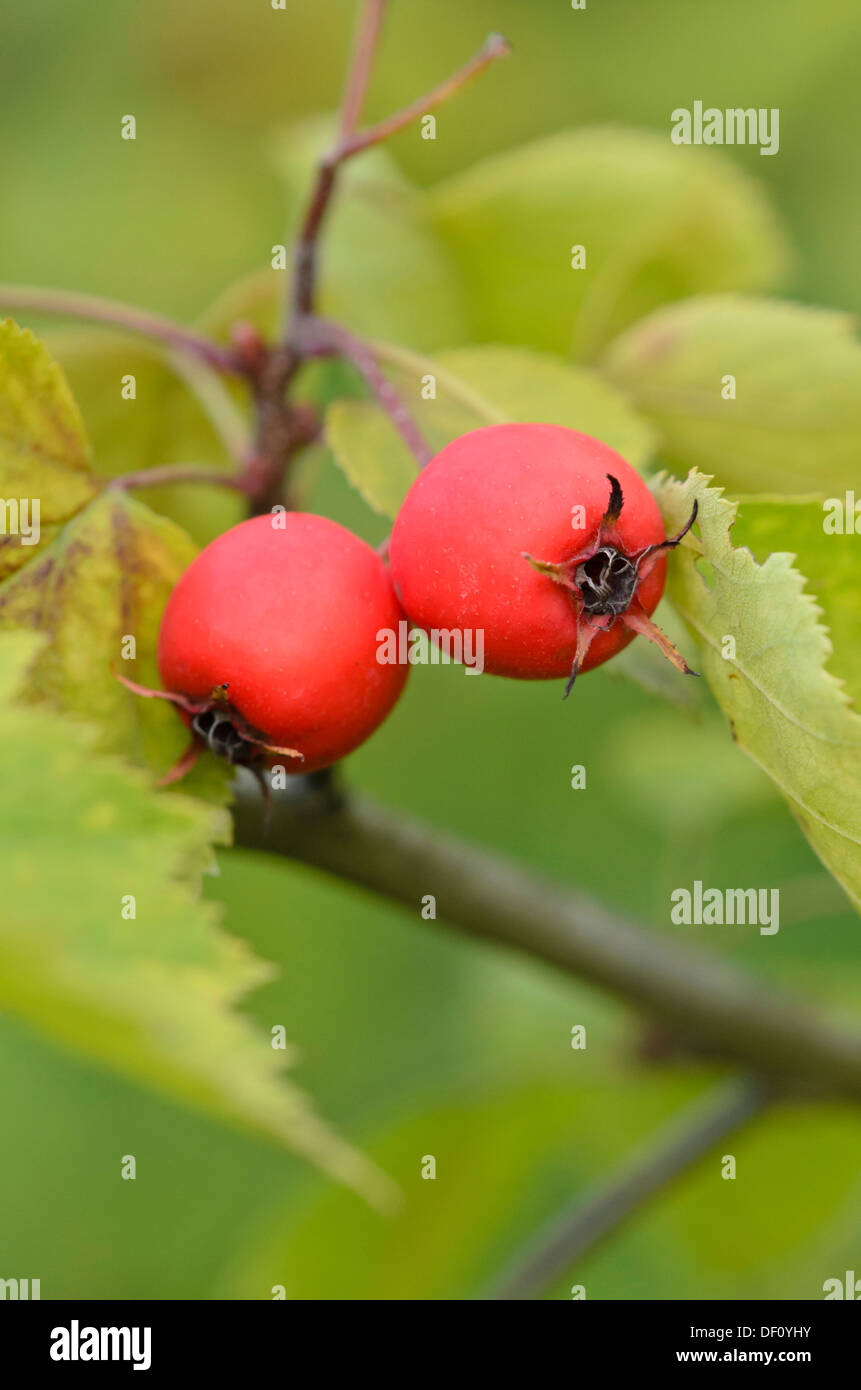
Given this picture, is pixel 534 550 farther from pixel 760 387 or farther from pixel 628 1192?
pixel 628 1192

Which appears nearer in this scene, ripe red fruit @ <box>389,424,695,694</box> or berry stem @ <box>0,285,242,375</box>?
ripe red fruit @ <box>389,424,695,694</box>

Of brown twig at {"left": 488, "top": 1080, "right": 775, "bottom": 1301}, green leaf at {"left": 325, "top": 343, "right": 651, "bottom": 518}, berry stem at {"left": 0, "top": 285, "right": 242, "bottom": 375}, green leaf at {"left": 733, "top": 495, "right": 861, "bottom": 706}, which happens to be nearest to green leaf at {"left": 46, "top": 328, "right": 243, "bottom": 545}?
berry stem at {"left": 0, "top": 285, "right": 242, "bottom": 375}

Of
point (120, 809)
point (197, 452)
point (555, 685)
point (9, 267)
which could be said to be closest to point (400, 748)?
point (555, 685)

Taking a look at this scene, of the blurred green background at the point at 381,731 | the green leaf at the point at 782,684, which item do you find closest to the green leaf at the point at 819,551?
the green leaf at the point at 782,684

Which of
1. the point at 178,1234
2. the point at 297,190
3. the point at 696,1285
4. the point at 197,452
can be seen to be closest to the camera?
the point at 197,452

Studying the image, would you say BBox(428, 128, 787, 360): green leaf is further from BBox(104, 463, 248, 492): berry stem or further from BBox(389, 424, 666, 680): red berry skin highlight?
BBox(389, 424, 666, 680): red berry skin highlight

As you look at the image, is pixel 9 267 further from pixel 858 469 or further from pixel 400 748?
pixel 858 469

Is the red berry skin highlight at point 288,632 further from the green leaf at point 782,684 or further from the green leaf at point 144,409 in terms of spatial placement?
the green leaf at point 144,409
